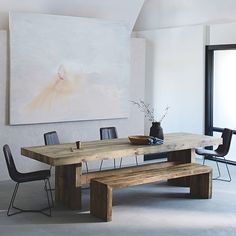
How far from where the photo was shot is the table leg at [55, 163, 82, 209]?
16.0 ft

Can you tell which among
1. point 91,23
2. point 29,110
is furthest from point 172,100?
point 29,110

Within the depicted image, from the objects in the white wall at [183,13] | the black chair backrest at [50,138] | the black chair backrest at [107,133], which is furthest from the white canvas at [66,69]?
the white wall at [183,13]

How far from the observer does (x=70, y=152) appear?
4781 millimetres

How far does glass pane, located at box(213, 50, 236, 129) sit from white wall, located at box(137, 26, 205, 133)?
0.79ft

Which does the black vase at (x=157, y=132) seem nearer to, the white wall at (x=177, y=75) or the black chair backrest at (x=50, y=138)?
the black chair backrest at (x=50, y=138)

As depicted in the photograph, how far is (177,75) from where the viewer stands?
811 centimetres

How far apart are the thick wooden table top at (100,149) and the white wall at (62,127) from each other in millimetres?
1273

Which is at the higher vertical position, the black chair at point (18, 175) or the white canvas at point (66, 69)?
the white canvas at point (66, 69)

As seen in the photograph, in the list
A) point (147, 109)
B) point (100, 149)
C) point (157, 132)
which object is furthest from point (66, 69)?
point (147, 109)

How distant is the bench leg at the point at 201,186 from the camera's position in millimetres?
5371

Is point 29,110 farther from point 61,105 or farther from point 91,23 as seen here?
point 91,23

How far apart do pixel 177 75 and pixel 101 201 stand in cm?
409

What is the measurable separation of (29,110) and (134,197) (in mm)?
1983

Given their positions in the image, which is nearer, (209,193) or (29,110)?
(209,193)
